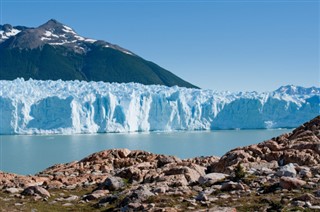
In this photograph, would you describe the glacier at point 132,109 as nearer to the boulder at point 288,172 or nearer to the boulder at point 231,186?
the boulder at point 288,172

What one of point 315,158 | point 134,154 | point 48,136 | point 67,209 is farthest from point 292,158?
point 48,136

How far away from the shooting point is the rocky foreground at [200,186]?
9766mm

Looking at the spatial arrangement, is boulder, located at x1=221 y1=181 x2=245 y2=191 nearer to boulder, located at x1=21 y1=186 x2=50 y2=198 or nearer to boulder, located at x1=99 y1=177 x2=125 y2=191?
boulder, located at x1=99 y1=177 x2=125 y2=191

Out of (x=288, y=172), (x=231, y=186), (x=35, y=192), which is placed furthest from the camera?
(x=35, y=192)

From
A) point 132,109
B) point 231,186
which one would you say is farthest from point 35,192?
point 132,109

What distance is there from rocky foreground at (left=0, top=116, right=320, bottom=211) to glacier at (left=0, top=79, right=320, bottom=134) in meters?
70.0

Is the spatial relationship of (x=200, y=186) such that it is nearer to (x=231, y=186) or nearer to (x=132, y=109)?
(x=231, y=186)

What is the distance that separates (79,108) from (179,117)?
793 inches

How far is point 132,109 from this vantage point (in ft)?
302

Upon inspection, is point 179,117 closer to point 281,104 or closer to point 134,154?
point 281,104

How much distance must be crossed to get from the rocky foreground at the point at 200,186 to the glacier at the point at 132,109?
230 ft

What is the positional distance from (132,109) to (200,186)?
80.3 metres

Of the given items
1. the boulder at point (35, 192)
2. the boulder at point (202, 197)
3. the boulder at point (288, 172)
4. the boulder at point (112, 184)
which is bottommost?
the boulder at point (35, 192)

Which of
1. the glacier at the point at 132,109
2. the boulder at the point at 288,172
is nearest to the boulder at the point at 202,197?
the boulder at the point at 288,172
